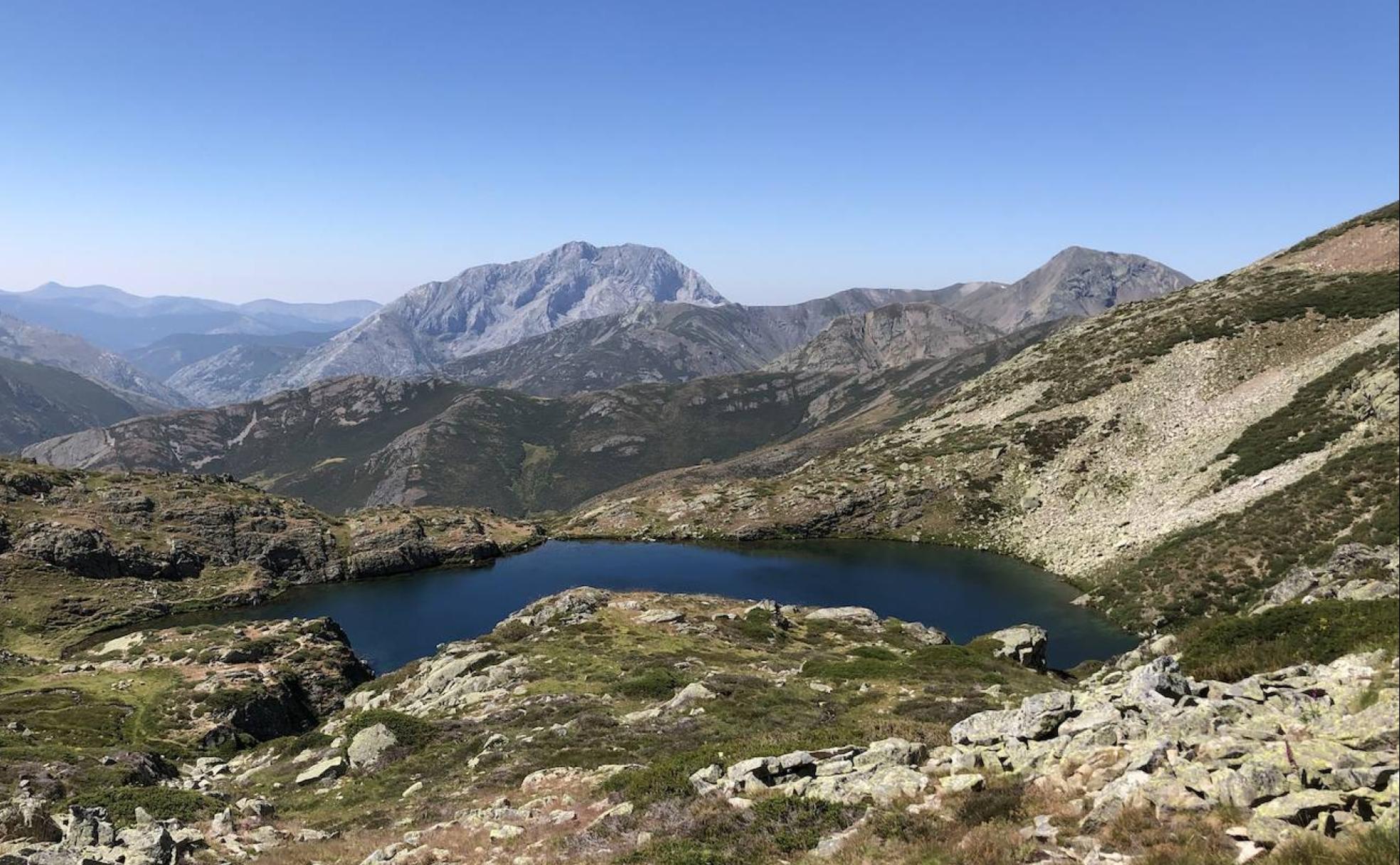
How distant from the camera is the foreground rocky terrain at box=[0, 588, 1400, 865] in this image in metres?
12.8

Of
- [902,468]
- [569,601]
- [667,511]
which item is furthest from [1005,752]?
[667,511]

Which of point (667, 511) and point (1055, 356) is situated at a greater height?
point (1055, 356)

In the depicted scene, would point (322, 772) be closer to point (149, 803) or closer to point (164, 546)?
point (149, 803)

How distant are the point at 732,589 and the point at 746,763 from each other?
354ft

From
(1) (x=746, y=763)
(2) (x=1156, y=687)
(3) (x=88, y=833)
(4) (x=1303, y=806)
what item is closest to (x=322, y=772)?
(3) (x=88, y=833)

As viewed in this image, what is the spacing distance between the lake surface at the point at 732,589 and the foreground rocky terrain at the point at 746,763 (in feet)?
139

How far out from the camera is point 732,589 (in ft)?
417

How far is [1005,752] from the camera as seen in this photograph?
17766mm

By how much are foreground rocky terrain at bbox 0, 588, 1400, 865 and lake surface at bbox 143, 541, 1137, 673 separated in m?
42.3

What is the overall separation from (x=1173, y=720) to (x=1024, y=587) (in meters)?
102

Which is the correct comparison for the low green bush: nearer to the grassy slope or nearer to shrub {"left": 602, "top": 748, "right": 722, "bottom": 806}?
shrub {"left": 602, "top": 748, "right": 722, "bottom": 806}

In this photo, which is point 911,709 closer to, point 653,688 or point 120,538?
point 653,688

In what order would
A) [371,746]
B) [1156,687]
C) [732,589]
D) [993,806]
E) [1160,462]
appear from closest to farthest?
[993,806] → [1156,687] → [371,746] → [1160,462] → [732,589]

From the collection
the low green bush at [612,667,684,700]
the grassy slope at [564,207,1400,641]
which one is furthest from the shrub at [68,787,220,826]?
the grassy slope at [564,207,1400,641]
